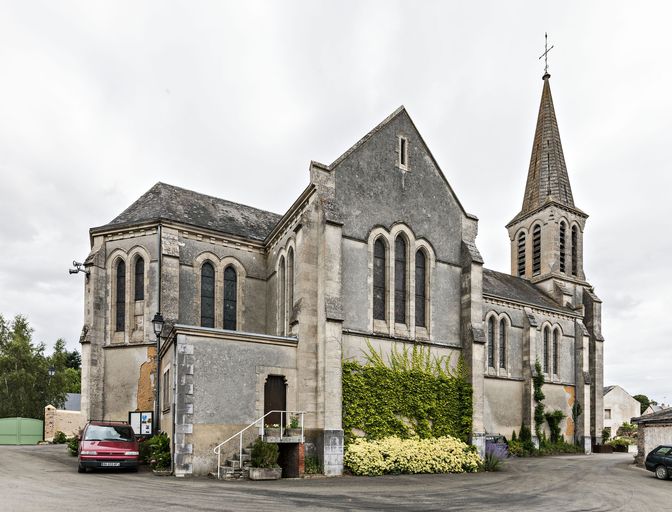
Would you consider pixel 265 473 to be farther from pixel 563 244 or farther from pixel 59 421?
pixel 563 244

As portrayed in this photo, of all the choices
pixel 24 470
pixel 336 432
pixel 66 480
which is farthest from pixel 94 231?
pixel 336 432

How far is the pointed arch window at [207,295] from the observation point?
23.9 m

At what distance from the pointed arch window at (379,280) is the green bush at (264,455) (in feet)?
21.2

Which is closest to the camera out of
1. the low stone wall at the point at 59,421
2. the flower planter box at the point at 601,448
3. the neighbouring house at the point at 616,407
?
the low stone wall at the point at 59,421

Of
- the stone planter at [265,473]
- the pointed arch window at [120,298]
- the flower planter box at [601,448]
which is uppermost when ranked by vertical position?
the pointed arch window at [120,298]

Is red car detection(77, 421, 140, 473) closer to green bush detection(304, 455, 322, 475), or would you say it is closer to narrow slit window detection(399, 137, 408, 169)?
green bush detection(304, 455, 322, 475)

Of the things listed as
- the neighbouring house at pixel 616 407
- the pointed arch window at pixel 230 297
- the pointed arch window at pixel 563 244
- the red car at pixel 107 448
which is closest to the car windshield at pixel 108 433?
the red car at pixel 107 448

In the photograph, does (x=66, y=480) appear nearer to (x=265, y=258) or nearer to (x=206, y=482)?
(x=206, y=482)

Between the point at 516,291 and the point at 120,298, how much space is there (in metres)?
25.5

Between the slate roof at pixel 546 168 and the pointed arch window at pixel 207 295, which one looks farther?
the slate roof at pixel 546 168

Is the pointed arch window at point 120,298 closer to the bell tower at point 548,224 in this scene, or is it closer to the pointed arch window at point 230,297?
the pointed arch window at point 230,297

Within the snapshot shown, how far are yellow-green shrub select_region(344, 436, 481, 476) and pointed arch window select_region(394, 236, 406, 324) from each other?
183 inches

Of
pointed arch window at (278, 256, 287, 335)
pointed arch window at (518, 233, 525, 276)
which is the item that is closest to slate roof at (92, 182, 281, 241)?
pointed arch window at (278, 256, 287, 335)

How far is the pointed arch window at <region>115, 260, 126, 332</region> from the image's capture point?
76.3 ft
